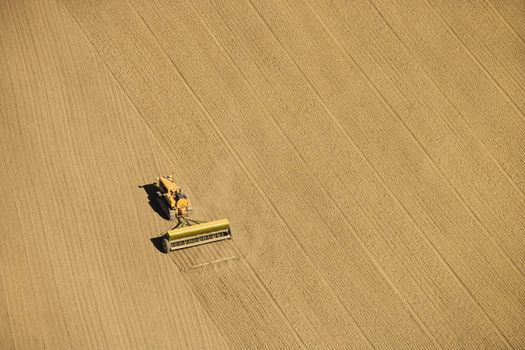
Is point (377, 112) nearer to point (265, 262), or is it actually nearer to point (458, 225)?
point (458, 225)

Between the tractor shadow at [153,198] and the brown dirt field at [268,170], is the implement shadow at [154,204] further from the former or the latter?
the brown dirt field at [268,170]

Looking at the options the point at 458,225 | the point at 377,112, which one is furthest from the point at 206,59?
the point at 458,225

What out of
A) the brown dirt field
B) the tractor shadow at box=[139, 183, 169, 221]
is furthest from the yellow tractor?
the brown dirt field

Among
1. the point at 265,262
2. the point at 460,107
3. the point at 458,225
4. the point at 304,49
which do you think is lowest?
the point at 458,225

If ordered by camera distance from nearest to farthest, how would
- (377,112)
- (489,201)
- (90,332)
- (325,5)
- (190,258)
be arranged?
1. (90,332)
2. (190,258)
3. (489,201)
4. (377,112)
5. (325,5)

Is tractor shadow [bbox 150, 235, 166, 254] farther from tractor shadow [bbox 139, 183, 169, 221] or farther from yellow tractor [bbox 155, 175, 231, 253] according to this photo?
tractor shadow [bbox 139, 183, 169, 221]

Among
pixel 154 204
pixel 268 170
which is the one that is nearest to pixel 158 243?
pixel 154 204

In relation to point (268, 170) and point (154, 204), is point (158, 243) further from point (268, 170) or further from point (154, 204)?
point (268, 170)

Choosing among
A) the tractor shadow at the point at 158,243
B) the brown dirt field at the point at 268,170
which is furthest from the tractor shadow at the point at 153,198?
the tractor shadow at the point at 158,243
